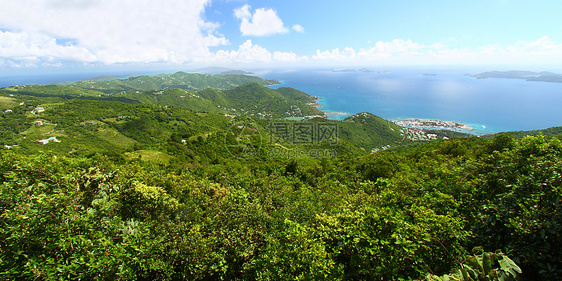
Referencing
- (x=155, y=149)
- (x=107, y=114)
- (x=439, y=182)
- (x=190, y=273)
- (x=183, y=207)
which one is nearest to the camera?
(x=190, y=273)

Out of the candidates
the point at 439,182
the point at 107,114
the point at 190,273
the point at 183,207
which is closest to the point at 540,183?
the point at 439,182

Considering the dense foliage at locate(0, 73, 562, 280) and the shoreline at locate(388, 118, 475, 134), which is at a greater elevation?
the dense foliage at locate(0, 73, 562, 280)

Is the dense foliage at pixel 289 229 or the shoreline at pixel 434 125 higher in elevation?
A: the dense foliage at pixel 289 229

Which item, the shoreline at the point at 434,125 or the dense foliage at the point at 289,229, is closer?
the dense foliage at the point at 289,229

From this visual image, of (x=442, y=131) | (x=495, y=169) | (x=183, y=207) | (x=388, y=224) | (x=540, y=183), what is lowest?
(x=442, y=131)

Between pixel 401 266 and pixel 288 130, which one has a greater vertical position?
pixel 401 266

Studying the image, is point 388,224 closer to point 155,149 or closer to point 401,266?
point 401,266

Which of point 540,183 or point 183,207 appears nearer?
point 540,183

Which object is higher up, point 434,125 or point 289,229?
point 289,229

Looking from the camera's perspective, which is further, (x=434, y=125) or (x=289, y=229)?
(x=434, y=125)

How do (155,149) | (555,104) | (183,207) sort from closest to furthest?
(183,207)
(155,149)
(555,104)

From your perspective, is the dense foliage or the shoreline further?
the shoreline
